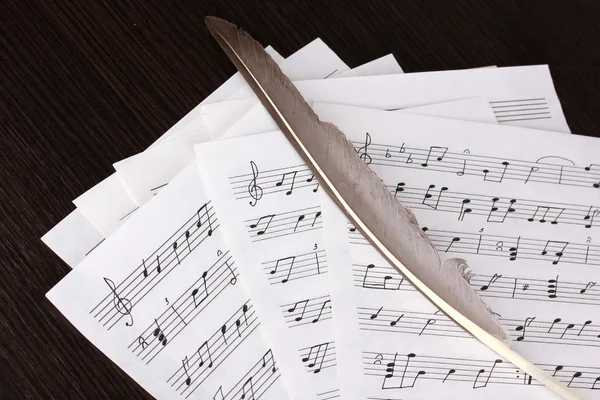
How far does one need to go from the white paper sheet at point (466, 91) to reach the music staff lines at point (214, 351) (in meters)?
0.28

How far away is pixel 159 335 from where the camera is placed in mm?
670

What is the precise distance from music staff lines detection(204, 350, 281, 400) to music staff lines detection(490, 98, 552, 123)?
1.41 feet

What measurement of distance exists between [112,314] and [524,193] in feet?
1.74

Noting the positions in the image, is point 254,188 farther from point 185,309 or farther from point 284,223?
point 185,309

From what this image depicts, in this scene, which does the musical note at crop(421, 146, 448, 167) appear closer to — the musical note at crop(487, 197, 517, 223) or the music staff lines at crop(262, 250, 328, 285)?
the musical note at crop(487, 197, 517, 223)

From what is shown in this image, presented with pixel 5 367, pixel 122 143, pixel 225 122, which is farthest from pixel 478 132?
pixel 5 367

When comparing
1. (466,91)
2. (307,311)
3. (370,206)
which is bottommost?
(307,311)

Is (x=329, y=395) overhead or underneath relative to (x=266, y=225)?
underneath

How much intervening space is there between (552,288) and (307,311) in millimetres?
314

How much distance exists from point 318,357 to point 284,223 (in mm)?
166

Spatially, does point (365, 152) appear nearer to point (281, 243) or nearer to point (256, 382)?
point (281, 243)

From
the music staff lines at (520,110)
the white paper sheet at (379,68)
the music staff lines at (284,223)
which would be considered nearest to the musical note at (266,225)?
the music staff lines at (284,223)

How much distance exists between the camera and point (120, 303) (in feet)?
2.19

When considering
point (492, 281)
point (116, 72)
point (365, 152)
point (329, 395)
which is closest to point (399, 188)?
point (365, 152)
